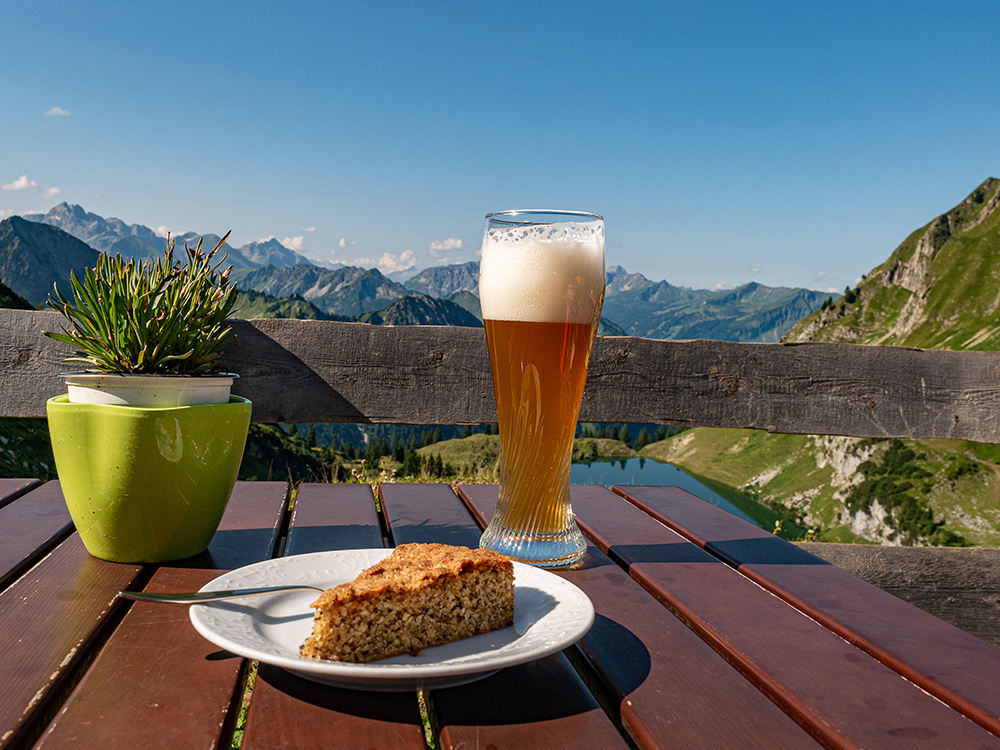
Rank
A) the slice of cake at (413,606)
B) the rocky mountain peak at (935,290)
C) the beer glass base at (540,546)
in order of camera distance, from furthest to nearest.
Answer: the rocky mountain peak at (935,290)
the beer glass base at (540,546)
the slice of cake at (413,606)

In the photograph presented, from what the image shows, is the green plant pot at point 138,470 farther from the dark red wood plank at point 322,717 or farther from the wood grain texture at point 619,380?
Answer: the wood grain texture at point 619,380

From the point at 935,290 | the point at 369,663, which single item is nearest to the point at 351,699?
the point at 369,663

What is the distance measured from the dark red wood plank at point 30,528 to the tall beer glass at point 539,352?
2.92 ft

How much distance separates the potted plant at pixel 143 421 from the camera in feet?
4.26

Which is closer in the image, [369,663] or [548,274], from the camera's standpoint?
[369,663]

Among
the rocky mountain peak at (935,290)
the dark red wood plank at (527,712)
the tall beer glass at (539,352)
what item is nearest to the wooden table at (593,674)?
the dark red wood plank at (527,712)

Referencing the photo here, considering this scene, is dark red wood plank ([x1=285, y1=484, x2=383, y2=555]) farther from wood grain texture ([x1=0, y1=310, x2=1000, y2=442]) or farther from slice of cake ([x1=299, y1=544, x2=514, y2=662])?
wood grain texture ([x1=0, y1=310, x2=1000, y2=442])

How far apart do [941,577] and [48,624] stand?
291 cm

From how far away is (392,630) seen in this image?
908mm

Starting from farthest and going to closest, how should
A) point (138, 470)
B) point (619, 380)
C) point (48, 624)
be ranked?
1. point (619, 380)
2. point (138, 470)
3. point (48, 624)

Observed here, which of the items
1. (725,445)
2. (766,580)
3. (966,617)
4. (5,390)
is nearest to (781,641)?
(766,580)

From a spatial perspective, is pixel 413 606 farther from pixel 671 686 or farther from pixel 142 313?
pixel 142 313

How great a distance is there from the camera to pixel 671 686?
891 millimetres

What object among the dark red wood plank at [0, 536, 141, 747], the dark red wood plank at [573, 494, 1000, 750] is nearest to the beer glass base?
the dark red wood plank at [573, 494, 1000, 750]
